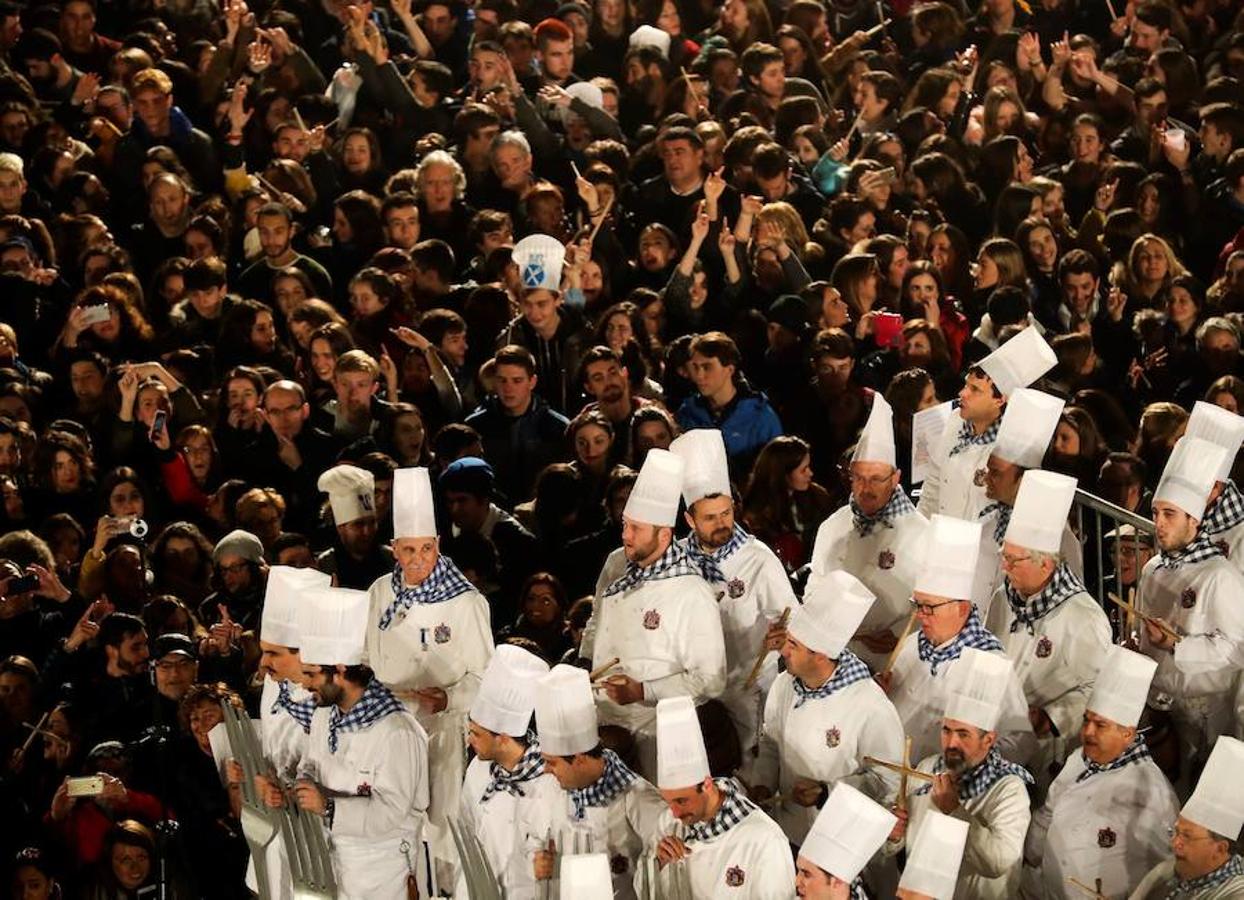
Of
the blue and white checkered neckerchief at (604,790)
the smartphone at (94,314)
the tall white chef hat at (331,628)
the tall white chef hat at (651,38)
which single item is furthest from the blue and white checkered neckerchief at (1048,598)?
the tall white chef hat at (651,38)

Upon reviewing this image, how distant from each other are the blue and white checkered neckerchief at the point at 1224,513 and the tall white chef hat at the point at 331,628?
2.87 m

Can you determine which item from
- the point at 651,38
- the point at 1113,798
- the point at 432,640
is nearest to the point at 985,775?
the point at 1113,798

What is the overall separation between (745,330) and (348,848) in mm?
3711

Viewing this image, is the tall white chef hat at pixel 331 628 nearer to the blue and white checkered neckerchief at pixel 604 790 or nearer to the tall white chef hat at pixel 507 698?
the tall white chef hat at pixel 507 698

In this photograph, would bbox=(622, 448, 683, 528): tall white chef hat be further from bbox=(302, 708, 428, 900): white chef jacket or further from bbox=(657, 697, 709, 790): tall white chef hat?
bbox=(657, 697, 709, 790): tall white chef hat

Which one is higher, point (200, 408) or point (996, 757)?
point (996, 757)

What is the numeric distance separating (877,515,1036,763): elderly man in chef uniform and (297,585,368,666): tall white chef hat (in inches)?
71.4

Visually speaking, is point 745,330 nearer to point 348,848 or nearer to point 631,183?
point 631,183

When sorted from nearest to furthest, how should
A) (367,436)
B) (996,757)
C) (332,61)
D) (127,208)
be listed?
(996,757) < (367,436) < (127,208) < (332,61)

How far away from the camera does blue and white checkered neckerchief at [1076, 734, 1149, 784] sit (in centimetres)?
793

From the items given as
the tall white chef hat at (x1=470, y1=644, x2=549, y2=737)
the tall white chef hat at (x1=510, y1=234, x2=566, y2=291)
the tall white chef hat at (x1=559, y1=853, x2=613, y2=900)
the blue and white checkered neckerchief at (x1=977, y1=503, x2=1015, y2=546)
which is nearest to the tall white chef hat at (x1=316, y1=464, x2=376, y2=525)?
the tall white chef hat at (x1=510, y1=234, x2=566, y2=291)

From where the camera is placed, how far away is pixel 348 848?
27.8ft

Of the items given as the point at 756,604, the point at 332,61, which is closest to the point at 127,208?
the point at 332,61

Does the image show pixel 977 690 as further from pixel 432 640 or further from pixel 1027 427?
pixel 432 640
